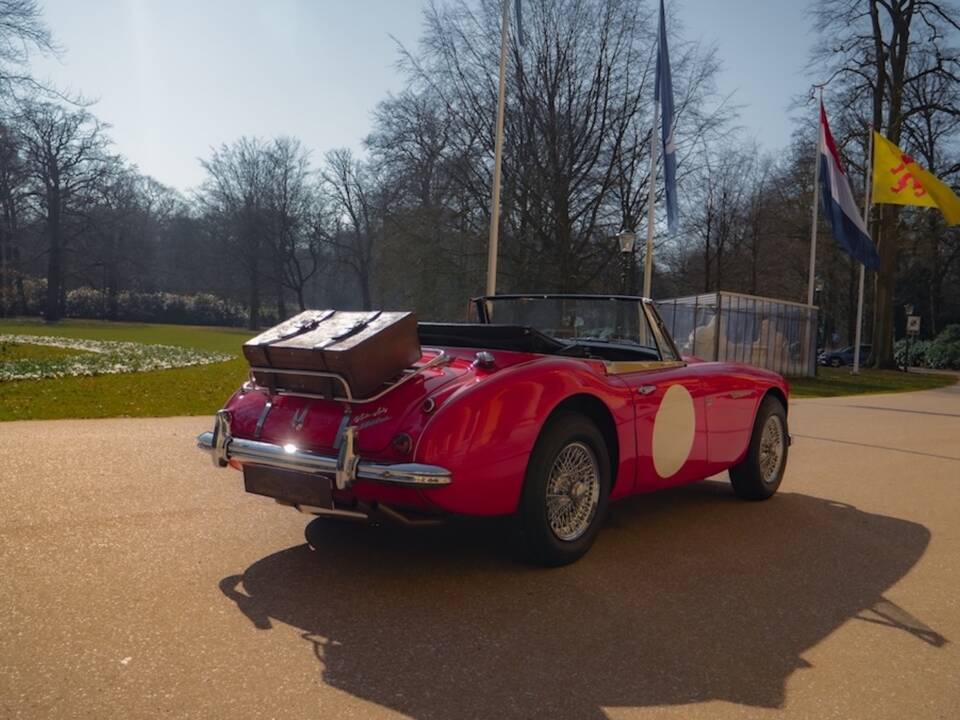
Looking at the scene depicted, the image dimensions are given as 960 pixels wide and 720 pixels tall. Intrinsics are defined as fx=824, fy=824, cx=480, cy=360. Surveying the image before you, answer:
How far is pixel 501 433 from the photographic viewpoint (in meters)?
3.74

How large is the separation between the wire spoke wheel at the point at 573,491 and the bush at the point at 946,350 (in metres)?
50.8

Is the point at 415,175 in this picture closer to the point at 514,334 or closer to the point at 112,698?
the point at 514,334

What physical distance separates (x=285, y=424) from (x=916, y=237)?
48537 millimetres

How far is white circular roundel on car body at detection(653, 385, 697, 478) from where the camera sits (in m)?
4.80

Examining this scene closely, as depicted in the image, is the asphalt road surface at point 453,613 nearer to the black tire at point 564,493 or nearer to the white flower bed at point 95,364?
the black tire at point 564,493

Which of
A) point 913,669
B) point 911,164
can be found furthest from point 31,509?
point 911,164

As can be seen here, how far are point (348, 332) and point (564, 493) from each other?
134 centimetres

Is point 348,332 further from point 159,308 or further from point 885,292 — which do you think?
point 159,308

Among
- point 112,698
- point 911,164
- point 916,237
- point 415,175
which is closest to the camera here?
point 112,698

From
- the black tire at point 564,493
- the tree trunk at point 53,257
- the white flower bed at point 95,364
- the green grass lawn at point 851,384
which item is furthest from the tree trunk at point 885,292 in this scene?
the tree trunk at point 53,257

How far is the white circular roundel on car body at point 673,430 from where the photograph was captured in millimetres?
4805

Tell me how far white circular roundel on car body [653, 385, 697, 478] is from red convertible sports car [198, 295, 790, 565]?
1 cm

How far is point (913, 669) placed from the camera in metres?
3.17

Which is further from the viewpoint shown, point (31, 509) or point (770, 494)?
point (770, 494)
